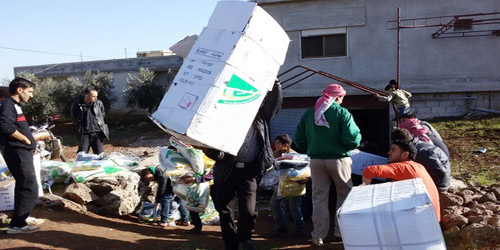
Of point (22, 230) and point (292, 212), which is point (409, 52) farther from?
point (22, 230)

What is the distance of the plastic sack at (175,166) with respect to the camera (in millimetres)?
5578

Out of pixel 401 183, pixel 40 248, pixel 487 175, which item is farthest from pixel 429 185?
pixel 487 175

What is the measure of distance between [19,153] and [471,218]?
15.1 ft

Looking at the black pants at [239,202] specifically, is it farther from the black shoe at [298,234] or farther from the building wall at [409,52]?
the building wall at [409,52]

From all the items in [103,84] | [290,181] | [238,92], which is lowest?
[290,181]

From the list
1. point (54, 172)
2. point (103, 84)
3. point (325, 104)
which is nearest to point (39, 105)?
point (103, 84)

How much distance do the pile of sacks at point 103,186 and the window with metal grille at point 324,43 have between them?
8.85 m

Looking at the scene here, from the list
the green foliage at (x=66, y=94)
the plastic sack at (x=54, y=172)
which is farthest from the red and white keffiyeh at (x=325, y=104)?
the green foliage at (x=66, y=94)

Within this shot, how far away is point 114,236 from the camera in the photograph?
529cm

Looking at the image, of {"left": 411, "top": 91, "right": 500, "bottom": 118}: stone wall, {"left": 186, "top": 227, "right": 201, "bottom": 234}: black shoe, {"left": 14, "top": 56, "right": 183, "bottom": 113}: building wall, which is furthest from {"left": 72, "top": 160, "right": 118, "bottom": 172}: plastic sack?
{"left": 14, "top": 56, "right": 183, "bottom": 113}: building wall

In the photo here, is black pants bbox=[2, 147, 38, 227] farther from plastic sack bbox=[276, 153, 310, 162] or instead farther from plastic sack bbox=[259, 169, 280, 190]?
plastic sack bbox=[259, 169, 280, 190]

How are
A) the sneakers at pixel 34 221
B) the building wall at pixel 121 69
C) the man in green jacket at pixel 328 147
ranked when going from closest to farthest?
1. the man in green jacket at pixel 328 147
2. the sneakers at pixel 34 221
3. the building wall at pixel 121 69

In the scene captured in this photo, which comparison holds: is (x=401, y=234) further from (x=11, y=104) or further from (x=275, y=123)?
(x=275, y=123)

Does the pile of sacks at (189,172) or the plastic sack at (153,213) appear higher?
the pile of sacks at (189,172)
